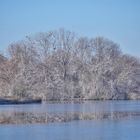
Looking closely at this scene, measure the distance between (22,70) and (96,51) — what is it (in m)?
13.9

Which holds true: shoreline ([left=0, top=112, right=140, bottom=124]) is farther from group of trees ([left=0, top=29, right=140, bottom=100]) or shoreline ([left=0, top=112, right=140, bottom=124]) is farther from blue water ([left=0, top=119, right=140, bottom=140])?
group of trees ([left=0, top=29, right=140, bottom=100])

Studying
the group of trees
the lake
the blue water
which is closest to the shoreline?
the lake

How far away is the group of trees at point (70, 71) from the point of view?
253 feet

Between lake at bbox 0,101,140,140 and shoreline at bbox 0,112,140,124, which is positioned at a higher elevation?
shoreline at bbox 0,112,140,124

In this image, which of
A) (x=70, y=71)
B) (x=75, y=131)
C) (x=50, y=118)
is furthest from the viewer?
(x=70, y=71)

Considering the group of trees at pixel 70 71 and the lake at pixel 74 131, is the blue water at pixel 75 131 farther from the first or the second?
the group of trees at pixel 70 71

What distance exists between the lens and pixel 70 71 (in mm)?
83125

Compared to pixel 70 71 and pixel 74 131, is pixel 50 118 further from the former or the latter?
pixel 70 71

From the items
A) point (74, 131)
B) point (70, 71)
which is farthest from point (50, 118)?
point (70, 71)

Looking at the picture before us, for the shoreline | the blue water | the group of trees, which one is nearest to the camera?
the blue water

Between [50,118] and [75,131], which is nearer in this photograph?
[75,131]

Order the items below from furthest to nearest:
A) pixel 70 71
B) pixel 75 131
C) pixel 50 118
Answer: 1. pixel 70 71
2. pixel 50 118
3. pixel 75 131

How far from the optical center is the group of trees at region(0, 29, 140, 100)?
77000 mm

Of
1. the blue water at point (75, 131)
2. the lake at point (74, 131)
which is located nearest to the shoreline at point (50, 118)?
the lake at point (74, 131)
